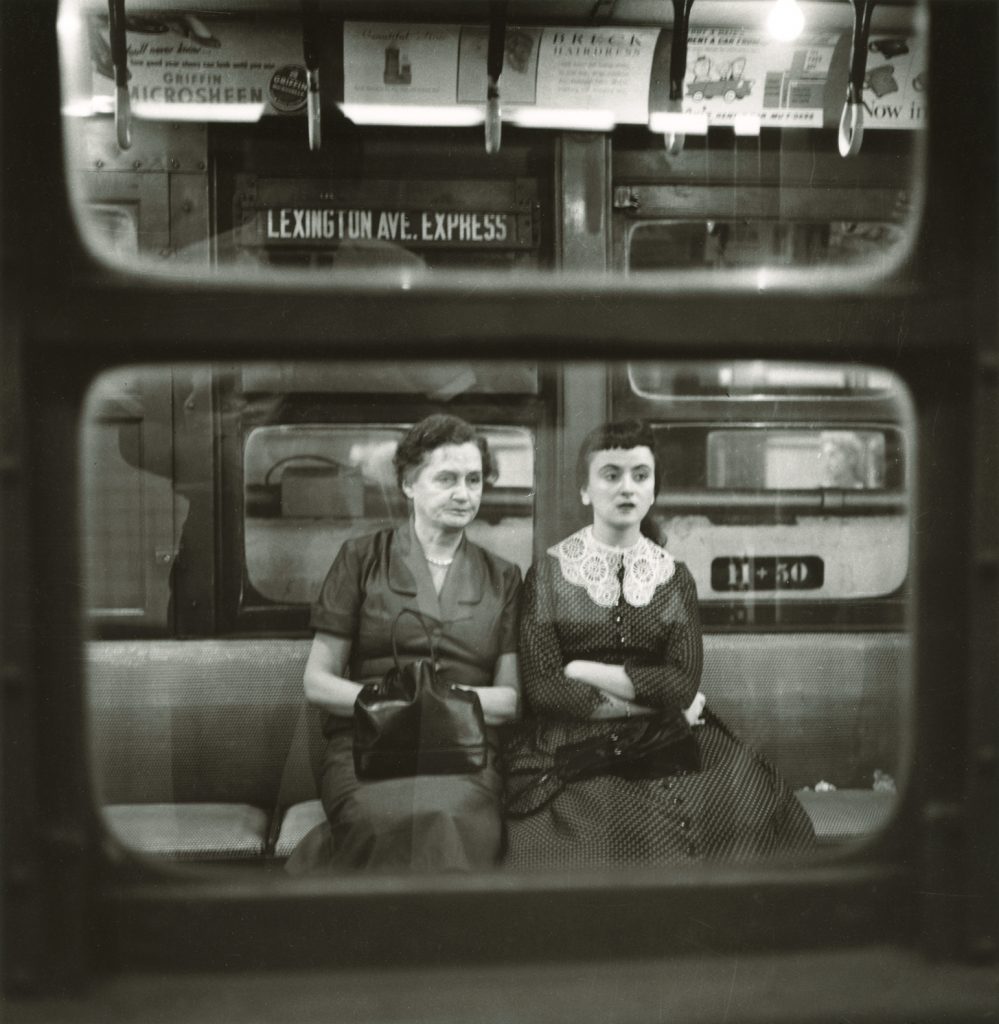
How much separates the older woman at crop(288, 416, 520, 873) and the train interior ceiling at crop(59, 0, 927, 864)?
0.21 ft

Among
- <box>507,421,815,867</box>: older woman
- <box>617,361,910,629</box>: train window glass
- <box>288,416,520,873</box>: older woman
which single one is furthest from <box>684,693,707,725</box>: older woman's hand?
<box>288,416,520,873</box>: older woman

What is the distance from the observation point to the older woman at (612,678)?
6.63 feet

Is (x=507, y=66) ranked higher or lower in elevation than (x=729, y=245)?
higher

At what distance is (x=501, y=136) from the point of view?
2262 millimetres

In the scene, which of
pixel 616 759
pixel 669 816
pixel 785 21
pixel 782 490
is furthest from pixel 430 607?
pixel 785 21

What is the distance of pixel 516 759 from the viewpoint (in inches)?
81.9

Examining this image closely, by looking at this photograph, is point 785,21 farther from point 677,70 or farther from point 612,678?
point 612,678

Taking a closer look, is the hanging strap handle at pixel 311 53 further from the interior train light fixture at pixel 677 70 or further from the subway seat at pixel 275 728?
the subway seat at pixel 275 728

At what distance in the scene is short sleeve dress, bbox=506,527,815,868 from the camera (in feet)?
6.57

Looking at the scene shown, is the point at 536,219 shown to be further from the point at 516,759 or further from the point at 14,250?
the point at 14,250

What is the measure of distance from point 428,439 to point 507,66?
767 mm

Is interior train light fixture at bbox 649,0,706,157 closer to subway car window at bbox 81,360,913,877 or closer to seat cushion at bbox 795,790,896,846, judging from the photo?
subway car window at bbox 81,360,913,877

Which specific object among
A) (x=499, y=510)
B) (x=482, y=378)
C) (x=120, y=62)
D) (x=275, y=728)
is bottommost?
(x=275, y=728)

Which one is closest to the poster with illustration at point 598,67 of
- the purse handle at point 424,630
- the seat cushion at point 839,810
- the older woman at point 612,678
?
the older woman at point 612,678
